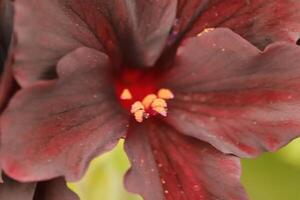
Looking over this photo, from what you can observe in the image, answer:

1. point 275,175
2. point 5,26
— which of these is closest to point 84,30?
point 5,26

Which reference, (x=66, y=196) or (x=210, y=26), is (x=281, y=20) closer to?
(x=210, y=26)

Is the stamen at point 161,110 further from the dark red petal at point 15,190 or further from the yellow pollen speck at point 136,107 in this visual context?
the dark red petal at point 15,190

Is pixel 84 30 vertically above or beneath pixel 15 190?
above

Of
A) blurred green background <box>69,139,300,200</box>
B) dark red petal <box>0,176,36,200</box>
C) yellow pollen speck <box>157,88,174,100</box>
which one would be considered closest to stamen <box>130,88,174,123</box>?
yellow pollen speck <box>157,88,174,100</box>

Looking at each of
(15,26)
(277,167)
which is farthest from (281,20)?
(277,167)

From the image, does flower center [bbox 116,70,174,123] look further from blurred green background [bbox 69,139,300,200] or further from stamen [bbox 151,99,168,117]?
blurred green background [bbox 69,139,300,200]

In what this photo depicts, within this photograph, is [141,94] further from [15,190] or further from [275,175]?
[275,175]
